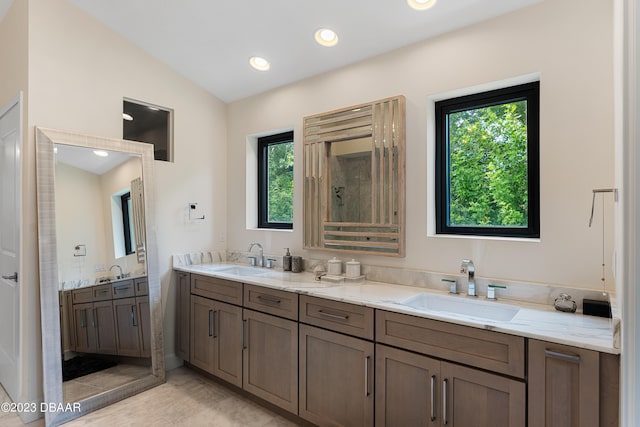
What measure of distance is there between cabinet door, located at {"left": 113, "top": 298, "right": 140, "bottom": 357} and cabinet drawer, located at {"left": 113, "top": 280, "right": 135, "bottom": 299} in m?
0.04

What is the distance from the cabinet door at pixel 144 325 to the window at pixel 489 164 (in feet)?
7.93

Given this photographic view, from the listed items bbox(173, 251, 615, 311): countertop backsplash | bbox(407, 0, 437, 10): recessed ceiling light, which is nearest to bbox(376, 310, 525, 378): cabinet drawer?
bbox(173, 251, 615, 311): countertop backsplash

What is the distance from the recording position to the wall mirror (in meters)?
2.42

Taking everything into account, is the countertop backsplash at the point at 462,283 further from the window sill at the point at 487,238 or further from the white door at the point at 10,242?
the white door at the point at 10,242

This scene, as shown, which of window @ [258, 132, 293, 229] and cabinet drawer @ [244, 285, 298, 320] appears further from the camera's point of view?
window @ [258, 132, 293, 229]

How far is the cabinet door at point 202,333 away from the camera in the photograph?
283 cm

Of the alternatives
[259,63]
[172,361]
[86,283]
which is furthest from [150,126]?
[172,361]

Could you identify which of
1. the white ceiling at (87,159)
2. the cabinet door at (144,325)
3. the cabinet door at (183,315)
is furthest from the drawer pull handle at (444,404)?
the white ceiling at (87,159)

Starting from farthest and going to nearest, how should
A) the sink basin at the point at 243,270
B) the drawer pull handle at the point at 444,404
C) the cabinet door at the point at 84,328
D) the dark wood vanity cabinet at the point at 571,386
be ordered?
the sink basin at the point at 243,270, the cabinet door at the point at 84,328, the drawer pull handle at the point at 444,404, the dark wood vanity cabinet at the point at 571,386

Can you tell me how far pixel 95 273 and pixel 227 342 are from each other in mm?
1121

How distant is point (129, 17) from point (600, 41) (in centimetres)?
308

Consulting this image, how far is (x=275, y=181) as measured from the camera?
3447 mm

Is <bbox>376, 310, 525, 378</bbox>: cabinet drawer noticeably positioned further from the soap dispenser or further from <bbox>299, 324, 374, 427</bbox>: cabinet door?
the soap dispenser

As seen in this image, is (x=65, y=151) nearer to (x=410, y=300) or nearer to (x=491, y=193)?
(x=410, y=300)
